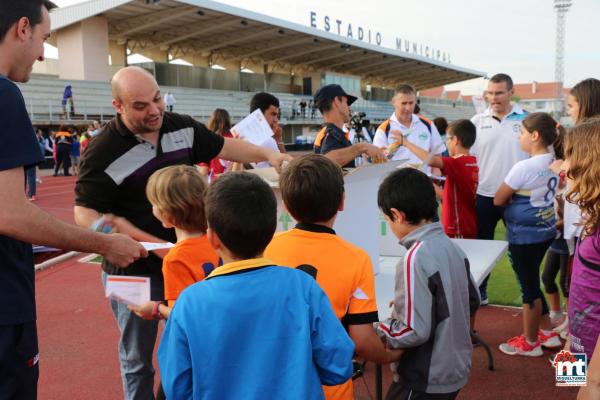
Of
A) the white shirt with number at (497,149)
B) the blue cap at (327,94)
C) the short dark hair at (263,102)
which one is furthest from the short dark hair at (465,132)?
the short dark hair at (263,102)

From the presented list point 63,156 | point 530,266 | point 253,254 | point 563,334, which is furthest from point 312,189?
point 63,156

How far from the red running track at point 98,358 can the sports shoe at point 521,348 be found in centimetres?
4

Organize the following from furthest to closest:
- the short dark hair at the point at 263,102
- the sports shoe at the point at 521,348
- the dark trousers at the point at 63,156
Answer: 1. the dark trousers at the point at 63,156
2. the short dark hair at the point at 263,102
3. the sports shoe at the point at 521,348

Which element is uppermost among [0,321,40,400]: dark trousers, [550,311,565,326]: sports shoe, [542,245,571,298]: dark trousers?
[0,321,40,400]: dark trousers

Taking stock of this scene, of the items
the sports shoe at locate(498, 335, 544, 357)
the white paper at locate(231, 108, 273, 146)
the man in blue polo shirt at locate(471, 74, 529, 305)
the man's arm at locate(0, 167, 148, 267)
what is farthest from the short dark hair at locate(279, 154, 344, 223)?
the man in blue polo shirt at locate(471, 74, 529, 305)

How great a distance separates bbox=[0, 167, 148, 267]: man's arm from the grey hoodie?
118 centimetres

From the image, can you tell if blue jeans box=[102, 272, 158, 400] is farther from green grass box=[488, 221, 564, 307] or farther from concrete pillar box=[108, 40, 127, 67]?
concrete pillar box=[108, 40, 127, 67]

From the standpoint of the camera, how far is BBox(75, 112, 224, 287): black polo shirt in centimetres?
236

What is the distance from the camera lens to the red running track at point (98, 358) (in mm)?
3254

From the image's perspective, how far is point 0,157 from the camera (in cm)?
147

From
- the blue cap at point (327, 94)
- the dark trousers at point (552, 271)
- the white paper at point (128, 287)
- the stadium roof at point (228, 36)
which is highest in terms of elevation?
the stadium roof at point (228, 36)

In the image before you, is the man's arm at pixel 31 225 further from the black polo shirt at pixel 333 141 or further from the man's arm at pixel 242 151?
the black polo shirt at pixel 333 141

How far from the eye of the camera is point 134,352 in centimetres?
246

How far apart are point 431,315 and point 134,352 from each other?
151 centimetres
